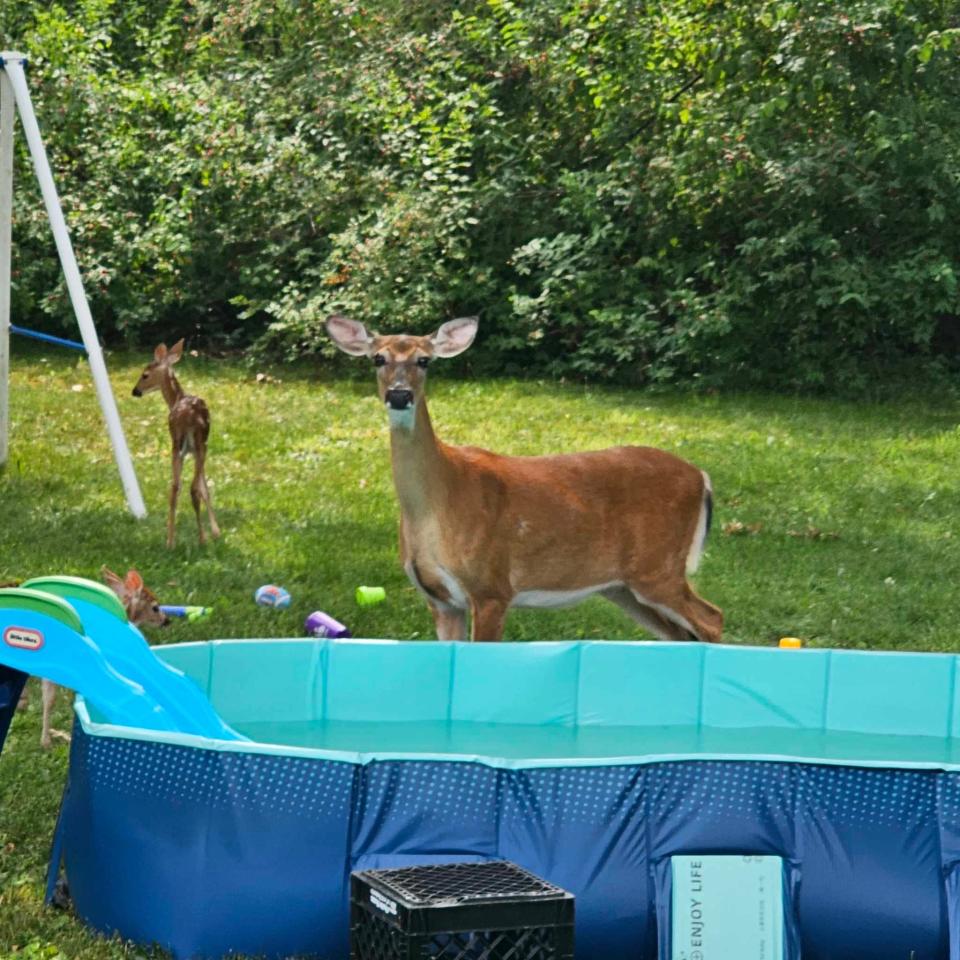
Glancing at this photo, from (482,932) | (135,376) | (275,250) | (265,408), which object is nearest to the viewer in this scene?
(482,932)

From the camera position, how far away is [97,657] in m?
5.01

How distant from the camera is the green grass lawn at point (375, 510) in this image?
8375 mm

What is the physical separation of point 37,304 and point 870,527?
10.3 meters

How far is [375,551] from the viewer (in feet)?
31.8

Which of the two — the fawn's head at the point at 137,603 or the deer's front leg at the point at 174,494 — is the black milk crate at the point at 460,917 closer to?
the fawn's head at the point at 137,603

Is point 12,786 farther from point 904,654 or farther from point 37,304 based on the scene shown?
point 37,304

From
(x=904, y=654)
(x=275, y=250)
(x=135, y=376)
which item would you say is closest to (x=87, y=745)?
(x=904, y=654)

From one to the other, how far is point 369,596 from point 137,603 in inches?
60.3

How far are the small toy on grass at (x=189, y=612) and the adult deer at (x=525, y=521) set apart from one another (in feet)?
4.15

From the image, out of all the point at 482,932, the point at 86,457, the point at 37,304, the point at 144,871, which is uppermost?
the point at 482,932

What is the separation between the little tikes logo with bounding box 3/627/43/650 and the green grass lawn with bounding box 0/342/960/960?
2.37 ft

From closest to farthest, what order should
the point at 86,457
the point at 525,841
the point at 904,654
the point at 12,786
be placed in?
1. the point at 525,841
2. the point at 12,786
3. the point at 904,654
4. the point at 86,457

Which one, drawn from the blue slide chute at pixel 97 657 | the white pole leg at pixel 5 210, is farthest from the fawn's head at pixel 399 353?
the white pole leg at pixel 5 210

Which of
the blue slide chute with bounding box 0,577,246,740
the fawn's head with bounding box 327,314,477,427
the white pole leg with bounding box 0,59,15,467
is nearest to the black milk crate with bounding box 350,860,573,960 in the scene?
the blue slide chute with bounding box 0,577,246,740
